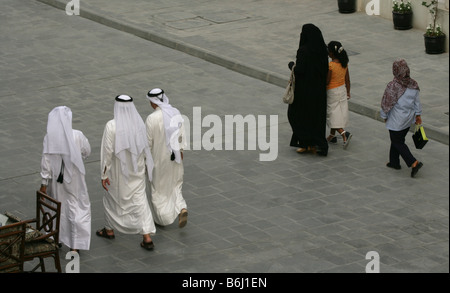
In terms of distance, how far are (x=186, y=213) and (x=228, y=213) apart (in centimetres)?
70

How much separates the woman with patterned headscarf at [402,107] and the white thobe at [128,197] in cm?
359

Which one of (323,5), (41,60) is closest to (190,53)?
(41,60)

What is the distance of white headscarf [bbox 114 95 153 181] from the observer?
1033 centimetres

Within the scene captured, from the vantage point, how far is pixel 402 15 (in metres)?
19.1

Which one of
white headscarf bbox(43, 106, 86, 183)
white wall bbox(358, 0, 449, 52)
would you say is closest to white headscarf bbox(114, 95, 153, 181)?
white headscarf bbox(43, 106, 86, 183)

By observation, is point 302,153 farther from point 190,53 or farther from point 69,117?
point 190,53

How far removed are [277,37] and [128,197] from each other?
30.5 ft

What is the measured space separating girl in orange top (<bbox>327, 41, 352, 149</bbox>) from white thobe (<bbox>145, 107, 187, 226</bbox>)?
10.4ft

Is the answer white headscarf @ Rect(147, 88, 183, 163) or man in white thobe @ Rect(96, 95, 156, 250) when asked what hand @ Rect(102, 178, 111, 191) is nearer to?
man in white thobe @ Rect(96, 95, 156, 250)

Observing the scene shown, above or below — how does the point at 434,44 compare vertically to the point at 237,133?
above

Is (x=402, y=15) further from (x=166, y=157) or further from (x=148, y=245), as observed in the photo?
(x=148, y=245)

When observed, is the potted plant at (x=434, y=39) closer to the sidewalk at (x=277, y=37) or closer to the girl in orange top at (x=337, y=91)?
the sidewalk at (x=277, y=37)

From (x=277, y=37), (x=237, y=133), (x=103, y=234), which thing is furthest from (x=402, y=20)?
(x=103, y=234)

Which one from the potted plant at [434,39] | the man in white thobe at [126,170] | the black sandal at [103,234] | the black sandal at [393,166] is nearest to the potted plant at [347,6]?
the potted plant at [434,39]
